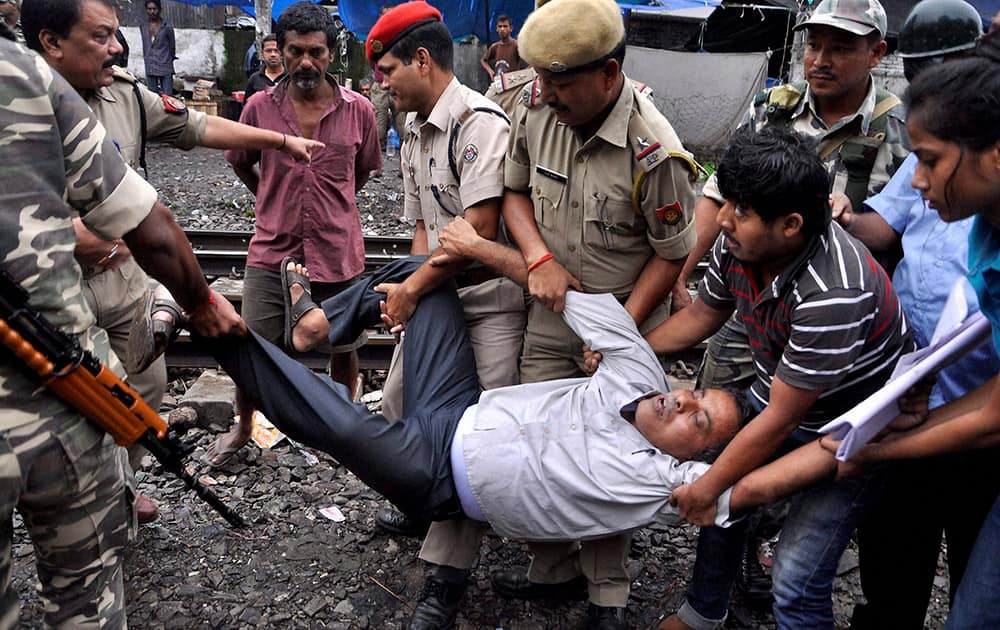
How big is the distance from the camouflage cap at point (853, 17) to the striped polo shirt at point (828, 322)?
109 cm

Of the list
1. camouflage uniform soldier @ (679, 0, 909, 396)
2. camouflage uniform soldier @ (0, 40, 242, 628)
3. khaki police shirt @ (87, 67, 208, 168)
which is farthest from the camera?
khaki police shirt @ (87, 67, 208, 168)

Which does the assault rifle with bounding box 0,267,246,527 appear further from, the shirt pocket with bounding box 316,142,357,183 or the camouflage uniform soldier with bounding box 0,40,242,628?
the shirt pocket with bounding box 316,142,357,183

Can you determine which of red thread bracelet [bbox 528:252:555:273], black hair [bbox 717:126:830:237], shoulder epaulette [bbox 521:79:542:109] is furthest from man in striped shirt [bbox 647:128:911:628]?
shoulder epaulette [bbox 521:79:542:109]

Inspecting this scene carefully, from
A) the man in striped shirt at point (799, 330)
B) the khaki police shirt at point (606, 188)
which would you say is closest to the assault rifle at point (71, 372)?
the khaki police shirt at point (606, 188)

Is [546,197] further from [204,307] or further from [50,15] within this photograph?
[50,15]

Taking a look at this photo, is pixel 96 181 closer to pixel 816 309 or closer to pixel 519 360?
pixel 519 360

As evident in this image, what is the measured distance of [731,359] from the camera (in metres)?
3.31

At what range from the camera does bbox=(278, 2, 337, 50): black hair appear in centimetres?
409

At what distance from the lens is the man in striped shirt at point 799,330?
223cm

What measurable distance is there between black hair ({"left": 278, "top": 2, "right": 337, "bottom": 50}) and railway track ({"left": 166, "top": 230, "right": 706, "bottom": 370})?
2.08 metres

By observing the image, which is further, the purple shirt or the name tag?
the purple shirt

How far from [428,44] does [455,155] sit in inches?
19.8

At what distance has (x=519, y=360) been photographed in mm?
3367

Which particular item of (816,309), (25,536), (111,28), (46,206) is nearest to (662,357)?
A: (816,309)
